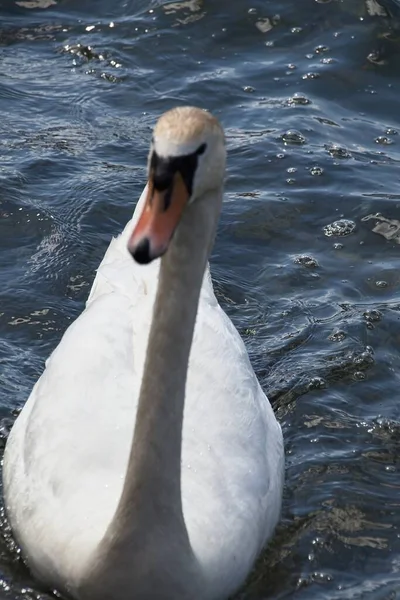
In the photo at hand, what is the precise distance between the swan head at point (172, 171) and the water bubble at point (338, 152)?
5.43 meters

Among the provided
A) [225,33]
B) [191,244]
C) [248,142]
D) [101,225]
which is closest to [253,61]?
[225,33]

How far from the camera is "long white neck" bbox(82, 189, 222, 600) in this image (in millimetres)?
4625

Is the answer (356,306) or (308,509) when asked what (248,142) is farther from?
(308,509)

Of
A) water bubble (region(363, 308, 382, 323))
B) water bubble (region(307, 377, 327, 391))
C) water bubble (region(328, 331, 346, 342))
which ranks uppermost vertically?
water bubble (region(307, 377, 327, 391))

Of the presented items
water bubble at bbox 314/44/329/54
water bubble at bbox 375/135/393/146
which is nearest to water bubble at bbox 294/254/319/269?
water bubble at bbox 375/135/393/146

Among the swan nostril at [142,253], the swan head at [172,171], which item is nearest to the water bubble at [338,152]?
the swan head at [172,171]

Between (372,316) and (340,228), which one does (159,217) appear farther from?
(340,228)

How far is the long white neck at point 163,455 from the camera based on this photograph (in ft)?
15.2

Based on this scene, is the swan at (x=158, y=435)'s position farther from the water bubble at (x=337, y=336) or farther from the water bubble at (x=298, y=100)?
the water bubble at (x=298, y=100)

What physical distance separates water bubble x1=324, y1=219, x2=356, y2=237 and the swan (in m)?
2.35

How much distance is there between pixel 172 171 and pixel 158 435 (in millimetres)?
1075

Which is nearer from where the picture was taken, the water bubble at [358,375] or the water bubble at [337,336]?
the water bubble at [358,375]

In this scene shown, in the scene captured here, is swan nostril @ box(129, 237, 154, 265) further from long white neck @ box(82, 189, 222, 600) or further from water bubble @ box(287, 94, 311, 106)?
water bubble @ box(287, 94, 311, 106)

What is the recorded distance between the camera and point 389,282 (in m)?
8.42
